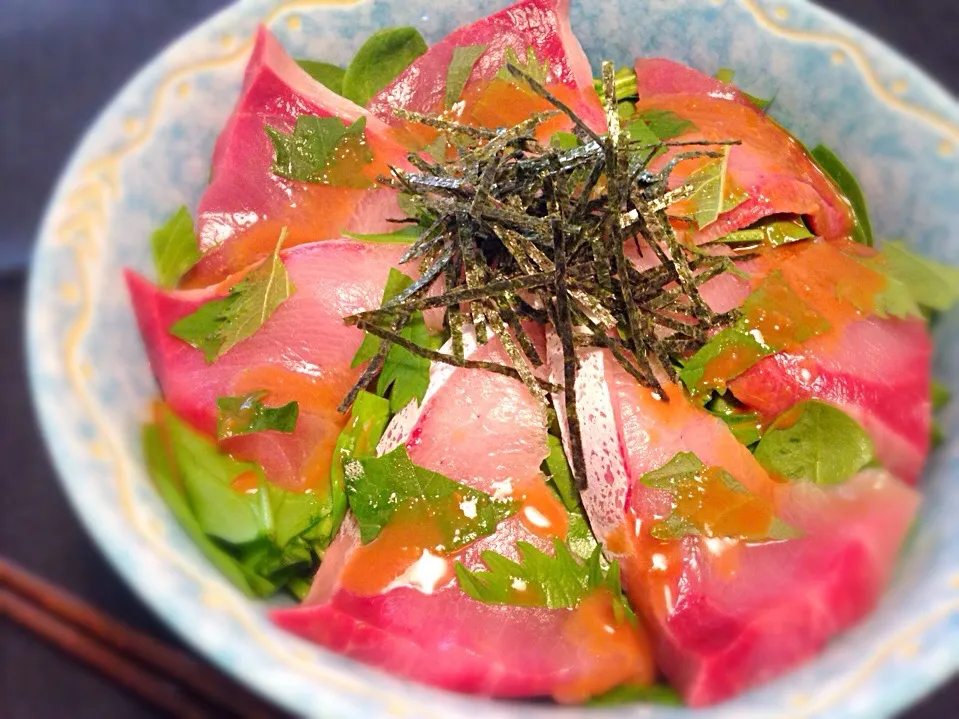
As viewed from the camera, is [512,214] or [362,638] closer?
[362,638]

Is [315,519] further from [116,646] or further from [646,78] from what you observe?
[646,78]

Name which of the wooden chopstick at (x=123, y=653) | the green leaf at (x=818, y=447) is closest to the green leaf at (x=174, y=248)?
the wooden chopstick at (x=123, y=653)

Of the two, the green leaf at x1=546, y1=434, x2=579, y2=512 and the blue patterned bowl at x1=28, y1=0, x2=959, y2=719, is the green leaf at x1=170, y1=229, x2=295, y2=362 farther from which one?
the green leaf at x1=546, y1=434, x2=579, y2=512

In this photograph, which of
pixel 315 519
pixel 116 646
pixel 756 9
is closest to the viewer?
pixel 315 519

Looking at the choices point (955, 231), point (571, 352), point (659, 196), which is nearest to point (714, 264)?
point (659, 196)

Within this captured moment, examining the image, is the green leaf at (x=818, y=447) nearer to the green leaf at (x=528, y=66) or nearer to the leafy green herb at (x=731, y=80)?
the leafy green herb at (x=731, y=80)

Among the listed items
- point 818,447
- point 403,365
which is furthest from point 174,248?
point 818,447

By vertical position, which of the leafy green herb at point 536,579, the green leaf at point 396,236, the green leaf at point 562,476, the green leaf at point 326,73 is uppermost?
the green leaf at point 326,73
